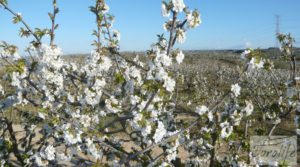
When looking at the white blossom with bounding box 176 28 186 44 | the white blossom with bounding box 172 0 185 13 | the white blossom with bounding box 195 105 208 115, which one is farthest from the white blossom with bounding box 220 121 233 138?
the white blossom with bounding box 172 0 185 13

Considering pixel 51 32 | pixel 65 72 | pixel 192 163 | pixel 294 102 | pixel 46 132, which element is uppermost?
pixel 51 32

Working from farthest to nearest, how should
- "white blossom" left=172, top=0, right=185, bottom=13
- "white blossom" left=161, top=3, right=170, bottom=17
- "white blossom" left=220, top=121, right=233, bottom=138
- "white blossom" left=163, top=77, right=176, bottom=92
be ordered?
"white blossom" left=220, top=121, right=233, bottom=138
"white blossom" left=161, top=3, right=170, bottom=17
"white blossom" left=172, top=0, right=185, bottom=13
"white blossom" left=163, top=77, right=176, bottom=92

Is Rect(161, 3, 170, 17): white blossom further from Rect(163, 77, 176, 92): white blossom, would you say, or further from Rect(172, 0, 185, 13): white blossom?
Rect(163, 77, 176, 92): white blossom

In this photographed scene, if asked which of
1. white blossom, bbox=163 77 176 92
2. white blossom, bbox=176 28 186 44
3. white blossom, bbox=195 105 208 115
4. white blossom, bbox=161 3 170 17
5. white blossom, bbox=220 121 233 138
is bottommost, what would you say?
white blossom, bbox=220 121 233 138

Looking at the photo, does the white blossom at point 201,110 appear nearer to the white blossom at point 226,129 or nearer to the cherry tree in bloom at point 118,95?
the cherry tree in bloom at point 118,95

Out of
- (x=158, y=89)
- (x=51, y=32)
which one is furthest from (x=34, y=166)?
(x=158, y=89)

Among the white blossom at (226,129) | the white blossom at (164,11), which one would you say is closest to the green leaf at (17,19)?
the white blossom at (164,11)

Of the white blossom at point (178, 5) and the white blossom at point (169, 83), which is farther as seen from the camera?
the white blossom at point (178, 5)

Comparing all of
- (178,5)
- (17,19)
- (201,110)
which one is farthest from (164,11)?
(17,19)

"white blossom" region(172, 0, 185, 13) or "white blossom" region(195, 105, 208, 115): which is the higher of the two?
"white blossom" region(172, 0, 185, 13)

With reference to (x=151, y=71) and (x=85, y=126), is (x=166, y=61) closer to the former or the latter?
(x=151, y=71)

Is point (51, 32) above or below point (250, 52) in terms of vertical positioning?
above

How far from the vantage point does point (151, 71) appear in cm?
507

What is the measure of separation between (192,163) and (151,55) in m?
3.35
